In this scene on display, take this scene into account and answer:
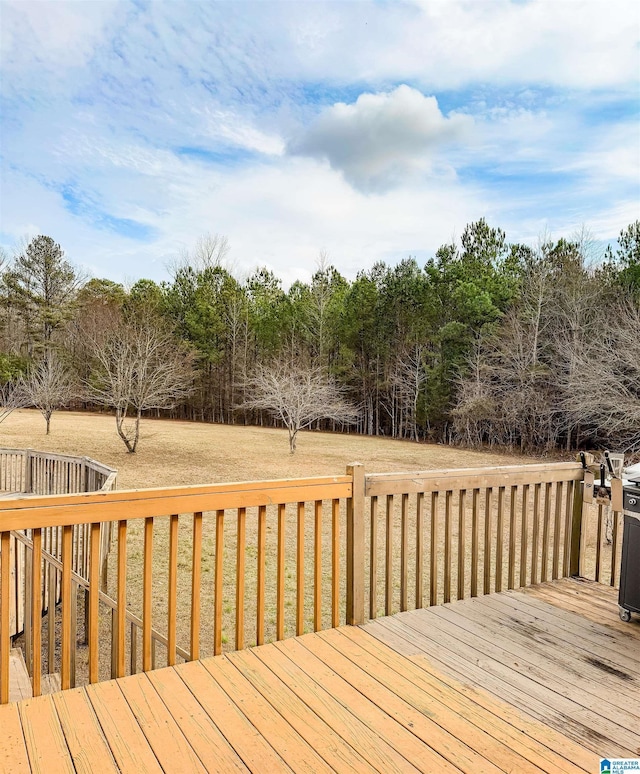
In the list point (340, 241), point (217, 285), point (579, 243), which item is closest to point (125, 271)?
point (217, 285)

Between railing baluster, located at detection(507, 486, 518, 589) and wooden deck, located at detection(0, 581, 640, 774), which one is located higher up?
railing baluster, located at detection(507, 486, 518, 589)

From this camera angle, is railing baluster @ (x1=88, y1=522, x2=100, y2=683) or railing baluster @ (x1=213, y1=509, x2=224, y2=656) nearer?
railing baluster @ (x1=88, y1=522, x2=100, y2=683)

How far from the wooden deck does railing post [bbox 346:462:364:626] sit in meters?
0.09

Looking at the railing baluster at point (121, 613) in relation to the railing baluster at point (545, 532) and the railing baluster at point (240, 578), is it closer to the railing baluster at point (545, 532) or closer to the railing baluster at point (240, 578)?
the railing baluster at point (240, 578)

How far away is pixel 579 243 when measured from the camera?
18562 mm

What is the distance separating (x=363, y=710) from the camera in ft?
5.77

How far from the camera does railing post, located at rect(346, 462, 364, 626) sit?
7.98ft

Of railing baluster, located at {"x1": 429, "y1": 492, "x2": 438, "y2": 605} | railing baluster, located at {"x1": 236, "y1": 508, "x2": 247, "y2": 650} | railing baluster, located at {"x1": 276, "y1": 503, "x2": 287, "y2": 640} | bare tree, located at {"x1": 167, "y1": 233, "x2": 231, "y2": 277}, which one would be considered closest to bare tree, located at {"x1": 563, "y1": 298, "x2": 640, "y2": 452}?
railing baluster, located at {"x1": 429, "y1": 492, "x2": 438, "y2": 605}

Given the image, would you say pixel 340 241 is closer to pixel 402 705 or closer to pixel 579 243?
pixel 579 243

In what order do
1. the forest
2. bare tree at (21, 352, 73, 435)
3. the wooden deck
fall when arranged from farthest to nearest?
1. bare tree at (21, 352, 73, 435)
2. the forest
3. the wooden deck

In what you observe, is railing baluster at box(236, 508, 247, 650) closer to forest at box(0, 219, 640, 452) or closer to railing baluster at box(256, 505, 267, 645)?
railing baluster at box(256, 505, 267, 645)

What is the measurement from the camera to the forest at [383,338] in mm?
16609

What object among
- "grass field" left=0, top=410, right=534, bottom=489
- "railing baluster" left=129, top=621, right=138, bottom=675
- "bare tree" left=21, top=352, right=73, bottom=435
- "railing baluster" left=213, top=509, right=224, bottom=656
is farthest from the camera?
"bare tree" left=21, top=352, right=73, bottom=435

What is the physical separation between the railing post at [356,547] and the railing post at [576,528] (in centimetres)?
165
